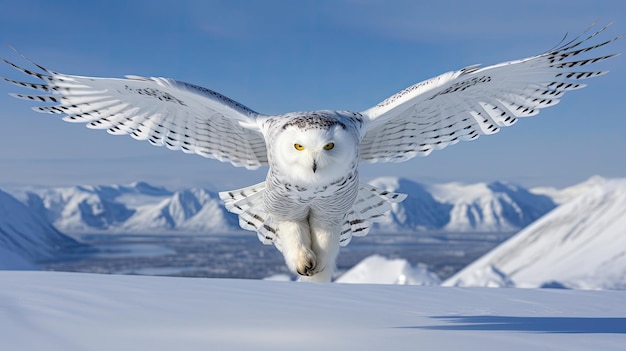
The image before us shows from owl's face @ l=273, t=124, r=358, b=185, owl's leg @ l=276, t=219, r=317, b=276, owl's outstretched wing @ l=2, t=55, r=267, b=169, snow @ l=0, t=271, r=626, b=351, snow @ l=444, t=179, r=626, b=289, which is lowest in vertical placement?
snow @ l=444, t=179, r=626, b=289

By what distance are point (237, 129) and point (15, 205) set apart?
375 feet

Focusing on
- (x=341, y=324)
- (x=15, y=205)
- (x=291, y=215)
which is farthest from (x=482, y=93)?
(x=15, y=205)

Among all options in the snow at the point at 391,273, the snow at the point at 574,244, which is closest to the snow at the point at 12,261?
the snow at the point at 391,273

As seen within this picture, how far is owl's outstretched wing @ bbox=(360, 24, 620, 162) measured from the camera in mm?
4652

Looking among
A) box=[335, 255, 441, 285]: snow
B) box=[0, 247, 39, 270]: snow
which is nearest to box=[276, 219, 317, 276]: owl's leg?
box=[335, 255, 441, 285]: snow

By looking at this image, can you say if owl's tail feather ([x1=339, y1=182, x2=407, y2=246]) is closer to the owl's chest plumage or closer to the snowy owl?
the snowy owl

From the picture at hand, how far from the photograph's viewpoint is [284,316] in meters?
4.12

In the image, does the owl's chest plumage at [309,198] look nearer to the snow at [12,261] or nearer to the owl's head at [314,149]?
the owl's head at [314,149]

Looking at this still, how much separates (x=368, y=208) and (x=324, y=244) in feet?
2.12

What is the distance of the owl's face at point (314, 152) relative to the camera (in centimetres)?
342

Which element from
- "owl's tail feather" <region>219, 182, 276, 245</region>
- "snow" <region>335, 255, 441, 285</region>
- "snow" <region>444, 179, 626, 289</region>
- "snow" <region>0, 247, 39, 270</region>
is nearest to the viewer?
"owl's tail feather" <region>219, 182, 276, 245</region>

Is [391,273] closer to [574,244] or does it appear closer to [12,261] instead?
[12,261]

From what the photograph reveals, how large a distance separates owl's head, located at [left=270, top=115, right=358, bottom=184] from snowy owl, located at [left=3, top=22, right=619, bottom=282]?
1 centimetres

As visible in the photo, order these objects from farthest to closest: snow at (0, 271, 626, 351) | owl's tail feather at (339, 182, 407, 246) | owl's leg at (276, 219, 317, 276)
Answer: owl's tail feather at (339, 182, 407, 246) → owl's leg at (276, 219, 317, 276) → snow at (0, 271, 626, 351)
